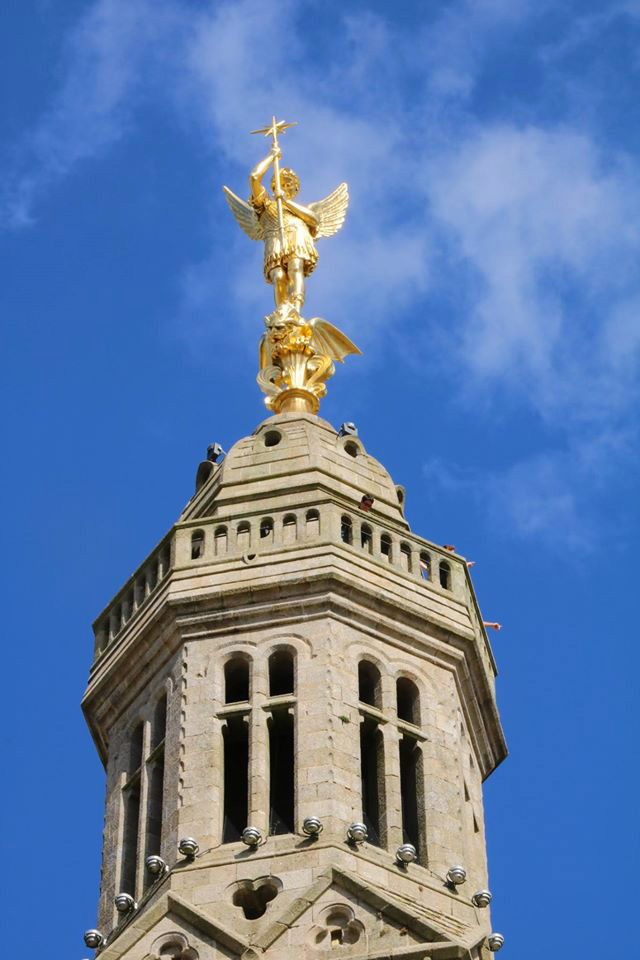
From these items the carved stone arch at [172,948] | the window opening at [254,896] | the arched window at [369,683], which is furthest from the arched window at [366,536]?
the carved stone arch at [172,948]

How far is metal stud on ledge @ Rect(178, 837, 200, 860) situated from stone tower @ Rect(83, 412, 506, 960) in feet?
0.10

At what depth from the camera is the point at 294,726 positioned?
145 ft

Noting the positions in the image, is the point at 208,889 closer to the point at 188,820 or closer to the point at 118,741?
the point at 188,820

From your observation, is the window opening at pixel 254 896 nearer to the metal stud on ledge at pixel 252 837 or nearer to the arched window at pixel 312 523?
the metal stud on ledge at pixel 252 837

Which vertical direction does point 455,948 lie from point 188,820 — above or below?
below

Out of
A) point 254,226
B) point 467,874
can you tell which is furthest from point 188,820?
point 254,226

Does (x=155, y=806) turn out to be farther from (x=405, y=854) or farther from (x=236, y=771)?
(x=405, y=854)

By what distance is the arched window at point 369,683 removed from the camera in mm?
45469

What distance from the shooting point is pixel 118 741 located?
47.0m

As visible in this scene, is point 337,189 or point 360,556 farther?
point 337,189

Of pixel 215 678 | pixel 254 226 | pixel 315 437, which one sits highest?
pixel 254 226

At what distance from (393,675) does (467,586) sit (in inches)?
117

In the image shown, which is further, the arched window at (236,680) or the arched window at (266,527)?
the arched window at (266,527)

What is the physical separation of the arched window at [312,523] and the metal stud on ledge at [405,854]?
601 centimetres
